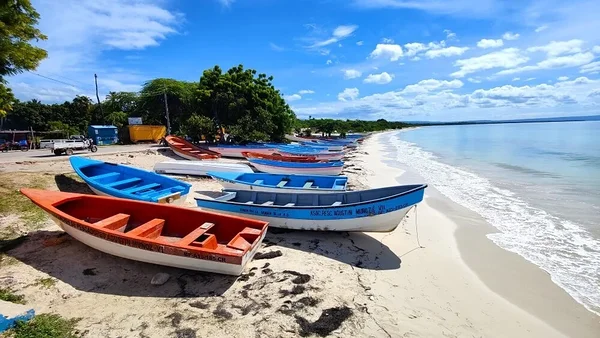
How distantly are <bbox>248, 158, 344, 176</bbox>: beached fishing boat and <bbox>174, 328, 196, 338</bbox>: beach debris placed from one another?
473 inches

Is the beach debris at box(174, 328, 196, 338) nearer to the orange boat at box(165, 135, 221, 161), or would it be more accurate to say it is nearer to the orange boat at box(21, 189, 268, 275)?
the orange boat at box(21, 189, 268, 275)

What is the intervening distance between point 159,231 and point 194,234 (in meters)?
1.18

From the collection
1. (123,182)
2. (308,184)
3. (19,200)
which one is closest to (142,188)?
(123,182)

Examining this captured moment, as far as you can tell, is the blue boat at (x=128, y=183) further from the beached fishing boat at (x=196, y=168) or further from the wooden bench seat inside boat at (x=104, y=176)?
the beached fishing boat at (x=196, y=168)

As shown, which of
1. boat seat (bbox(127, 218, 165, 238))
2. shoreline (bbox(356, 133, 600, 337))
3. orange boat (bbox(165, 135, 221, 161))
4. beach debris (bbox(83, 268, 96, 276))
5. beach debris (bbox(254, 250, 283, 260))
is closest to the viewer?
shoreline (bbox(356, 133, 600, 337))

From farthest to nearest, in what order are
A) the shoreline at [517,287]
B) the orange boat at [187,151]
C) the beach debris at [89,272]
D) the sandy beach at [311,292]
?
the orange boat at [187,151]
the beach debris at [89,272]
the shoreline at [517,287]
the sandy beach at [311,292]

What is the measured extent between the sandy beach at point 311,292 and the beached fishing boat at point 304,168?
27.5ft

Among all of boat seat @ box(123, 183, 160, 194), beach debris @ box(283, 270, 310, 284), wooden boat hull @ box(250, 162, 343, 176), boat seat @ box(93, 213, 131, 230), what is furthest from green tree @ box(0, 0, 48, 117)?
wooden boat hull @ box(250, 162, 343, 176)

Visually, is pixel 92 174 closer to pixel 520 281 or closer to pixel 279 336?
pixel 279 336

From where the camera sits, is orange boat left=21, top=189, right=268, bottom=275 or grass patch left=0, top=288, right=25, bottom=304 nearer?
grass patch left=0, top=288, right=25, bottom=304

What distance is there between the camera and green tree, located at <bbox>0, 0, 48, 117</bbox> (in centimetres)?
673

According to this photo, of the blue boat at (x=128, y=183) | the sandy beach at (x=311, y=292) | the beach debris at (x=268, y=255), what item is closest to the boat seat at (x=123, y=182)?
the blue boat at (x=128, y=183)

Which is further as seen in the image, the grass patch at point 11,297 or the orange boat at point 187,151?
the orange boat at point 187,151

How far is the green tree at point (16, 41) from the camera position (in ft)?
22.1
